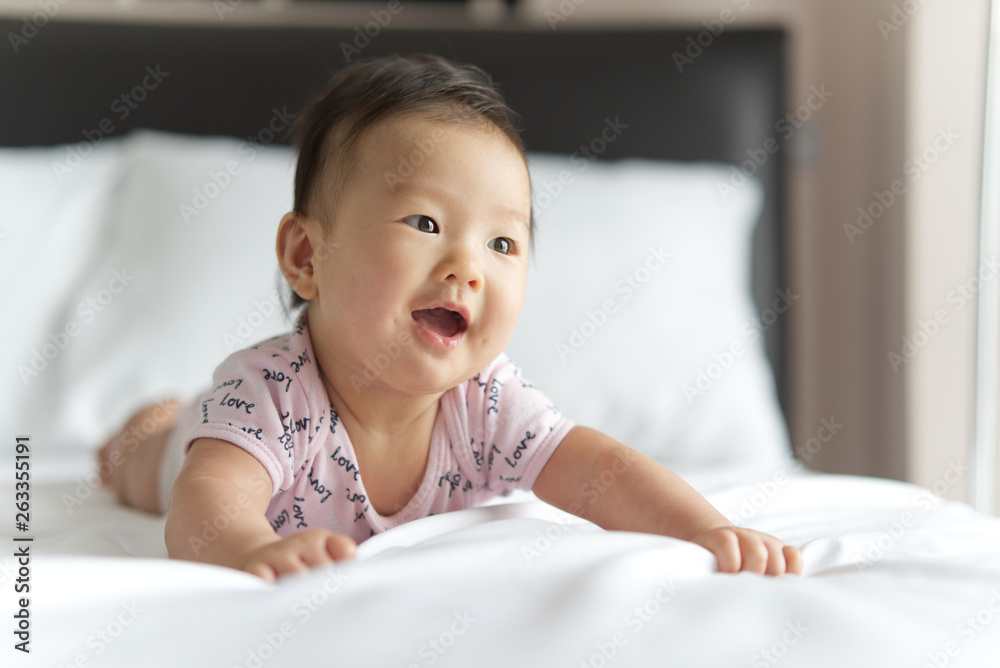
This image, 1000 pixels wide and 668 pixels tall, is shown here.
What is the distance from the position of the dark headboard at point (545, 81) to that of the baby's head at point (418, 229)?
1099 mm

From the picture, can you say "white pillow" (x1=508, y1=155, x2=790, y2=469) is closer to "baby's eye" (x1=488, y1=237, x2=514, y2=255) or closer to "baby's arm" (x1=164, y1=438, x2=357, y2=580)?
"baby's eye" (x1=488, y1=237, x2=514, y2=255)

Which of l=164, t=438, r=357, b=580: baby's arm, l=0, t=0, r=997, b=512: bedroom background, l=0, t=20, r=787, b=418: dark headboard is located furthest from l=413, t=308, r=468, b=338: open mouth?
l=0, t=20, r=787, b=418: dark headboard

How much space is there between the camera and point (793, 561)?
764mm

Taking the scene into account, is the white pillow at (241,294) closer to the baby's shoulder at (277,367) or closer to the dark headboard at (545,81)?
the dark headboard at (545,81)

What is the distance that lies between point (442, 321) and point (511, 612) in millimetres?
364

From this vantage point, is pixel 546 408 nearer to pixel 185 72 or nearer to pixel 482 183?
pixel 482 183

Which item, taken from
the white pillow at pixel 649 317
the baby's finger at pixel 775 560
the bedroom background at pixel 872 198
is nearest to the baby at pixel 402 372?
the baby's finger at pixel 775 560

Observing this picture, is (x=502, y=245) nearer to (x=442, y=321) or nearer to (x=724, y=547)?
(x=442, y=321)

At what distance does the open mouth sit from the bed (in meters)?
0.19

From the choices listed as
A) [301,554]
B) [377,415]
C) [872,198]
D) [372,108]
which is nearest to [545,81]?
[872,198]

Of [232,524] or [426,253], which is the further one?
[426,253]

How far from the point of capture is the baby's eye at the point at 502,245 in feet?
2.90

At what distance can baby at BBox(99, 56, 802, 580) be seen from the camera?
83cm

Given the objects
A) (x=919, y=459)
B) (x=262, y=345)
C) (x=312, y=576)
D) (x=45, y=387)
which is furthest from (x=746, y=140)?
(x=312, y=576)
